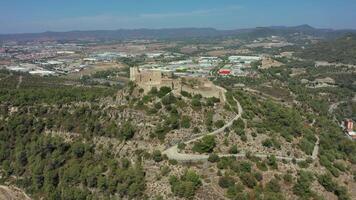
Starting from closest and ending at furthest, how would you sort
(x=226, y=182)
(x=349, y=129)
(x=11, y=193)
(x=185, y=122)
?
(x=226, y=182) < (x=185, y=122) < (x=11, y=193) < (x=349, y=129)

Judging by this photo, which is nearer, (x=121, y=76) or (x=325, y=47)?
(x=121, y=76)

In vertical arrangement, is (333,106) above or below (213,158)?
below

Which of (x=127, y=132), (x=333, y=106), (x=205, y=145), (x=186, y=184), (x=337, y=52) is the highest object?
(x=127, y=132)

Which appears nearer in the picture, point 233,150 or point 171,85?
point 233,150

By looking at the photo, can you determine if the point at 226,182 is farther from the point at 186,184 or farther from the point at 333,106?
the point at 333,106

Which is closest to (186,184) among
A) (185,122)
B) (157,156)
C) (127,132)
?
(157,156)

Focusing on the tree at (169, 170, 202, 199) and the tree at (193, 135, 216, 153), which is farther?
the tree at (193, 135, 216, 153)

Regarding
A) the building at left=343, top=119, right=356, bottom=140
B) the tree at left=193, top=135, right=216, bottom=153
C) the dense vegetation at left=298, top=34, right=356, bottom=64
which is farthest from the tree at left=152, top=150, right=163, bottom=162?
the dense vegetation at left=298, top=34, right=356, bottom=64

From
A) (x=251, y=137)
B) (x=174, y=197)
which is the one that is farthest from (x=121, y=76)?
(x=174, y=197)

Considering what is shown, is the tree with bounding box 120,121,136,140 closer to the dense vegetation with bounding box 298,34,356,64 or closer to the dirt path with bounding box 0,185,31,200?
the dirt path with bounding box 0,185,31,200

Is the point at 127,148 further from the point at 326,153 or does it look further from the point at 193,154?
the point at 326,153

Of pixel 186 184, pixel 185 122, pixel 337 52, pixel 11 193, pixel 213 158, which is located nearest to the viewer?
pixel 186 184
